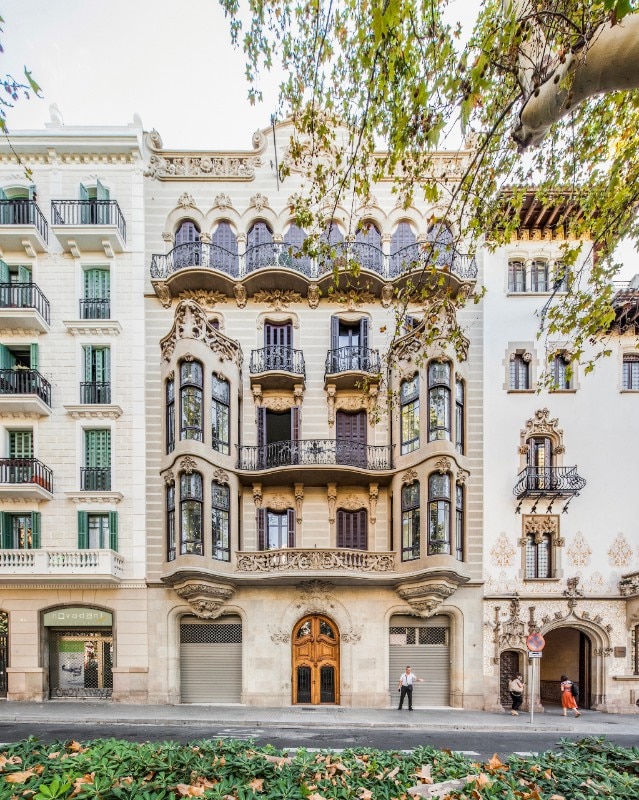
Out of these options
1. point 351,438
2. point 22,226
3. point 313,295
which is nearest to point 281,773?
point 351,438

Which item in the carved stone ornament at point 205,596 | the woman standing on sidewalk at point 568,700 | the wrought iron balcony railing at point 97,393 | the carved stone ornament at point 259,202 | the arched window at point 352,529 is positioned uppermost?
the carved stone ornament at point 259,202

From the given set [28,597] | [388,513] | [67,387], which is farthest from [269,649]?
[67,387]

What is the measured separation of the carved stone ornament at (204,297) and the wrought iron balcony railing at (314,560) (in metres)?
9.29

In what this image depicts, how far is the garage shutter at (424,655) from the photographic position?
16594 mm

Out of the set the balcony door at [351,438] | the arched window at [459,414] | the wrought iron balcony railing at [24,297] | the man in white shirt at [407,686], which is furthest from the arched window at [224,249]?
the man in white shirt at [407,686]

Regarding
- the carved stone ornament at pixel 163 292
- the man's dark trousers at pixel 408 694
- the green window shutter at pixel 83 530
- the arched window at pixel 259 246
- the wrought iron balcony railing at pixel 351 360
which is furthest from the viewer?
the arched window at pixel 259 246

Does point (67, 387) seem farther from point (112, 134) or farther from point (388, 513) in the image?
point (388, 513)

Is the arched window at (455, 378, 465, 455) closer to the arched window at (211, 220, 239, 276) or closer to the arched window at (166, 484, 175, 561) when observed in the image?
the arched window at (211, 220, 239, 276)

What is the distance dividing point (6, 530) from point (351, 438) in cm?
1283

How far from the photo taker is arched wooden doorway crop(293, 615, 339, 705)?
16.5 m

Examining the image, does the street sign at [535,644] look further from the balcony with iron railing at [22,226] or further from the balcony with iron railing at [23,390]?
the balcony with iron railing at [22,226]

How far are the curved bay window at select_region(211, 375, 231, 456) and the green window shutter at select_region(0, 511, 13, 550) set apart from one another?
26.3 ft

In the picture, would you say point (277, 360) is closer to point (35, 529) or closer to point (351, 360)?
point (351, 360)

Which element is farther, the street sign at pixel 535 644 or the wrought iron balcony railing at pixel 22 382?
the wrought iron balcony railing at pixel 22 382
